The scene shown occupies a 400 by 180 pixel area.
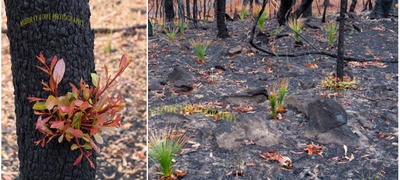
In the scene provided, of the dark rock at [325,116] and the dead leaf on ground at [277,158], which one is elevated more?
the dark rock at [325,116]

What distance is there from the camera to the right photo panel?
214cm

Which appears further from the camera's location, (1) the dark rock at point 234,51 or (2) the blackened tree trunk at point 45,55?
(1) the dark rock at point 234,51

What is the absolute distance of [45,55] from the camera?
3.73 feet

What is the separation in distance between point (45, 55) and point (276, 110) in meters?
1.90

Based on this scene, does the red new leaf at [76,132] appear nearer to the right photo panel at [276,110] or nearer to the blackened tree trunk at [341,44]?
the right photo panel at [276,110]

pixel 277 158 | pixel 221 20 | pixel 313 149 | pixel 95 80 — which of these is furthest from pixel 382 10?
pixel 95 80

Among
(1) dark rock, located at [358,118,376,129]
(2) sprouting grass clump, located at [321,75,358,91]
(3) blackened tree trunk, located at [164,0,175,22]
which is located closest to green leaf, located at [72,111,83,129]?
(1) dark rock, located at [358,118,376,129]

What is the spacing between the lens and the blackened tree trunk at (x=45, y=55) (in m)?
1.12

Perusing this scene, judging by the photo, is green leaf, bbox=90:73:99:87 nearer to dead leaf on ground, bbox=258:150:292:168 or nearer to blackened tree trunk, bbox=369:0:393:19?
dead leaf on ground, bbox=258:150:292:168

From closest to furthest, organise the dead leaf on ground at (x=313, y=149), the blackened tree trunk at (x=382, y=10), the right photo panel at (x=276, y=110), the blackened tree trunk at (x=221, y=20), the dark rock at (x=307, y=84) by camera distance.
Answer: the right photo panel at (x=276, y=110), the dead leaf on ground at (x=313, y=149), the dark rock at (x=307, y=84), the blackened tree trunk at (x=221, y=20), the blackened tree trunk at (x=382, y=10)

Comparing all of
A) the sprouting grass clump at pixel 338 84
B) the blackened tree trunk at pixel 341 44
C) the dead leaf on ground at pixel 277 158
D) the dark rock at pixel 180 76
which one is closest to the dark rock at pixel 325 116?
the dead leaf on ground at pixel 277 158

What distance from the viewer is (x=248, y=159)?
221cm

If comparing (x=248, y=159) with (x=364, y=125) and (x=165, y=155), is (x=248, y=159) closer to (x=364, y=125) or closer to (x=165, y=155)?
(x=165, y=155)

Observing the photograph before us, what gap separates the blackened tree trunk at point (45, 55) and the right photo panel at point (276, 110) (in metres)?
0.76
